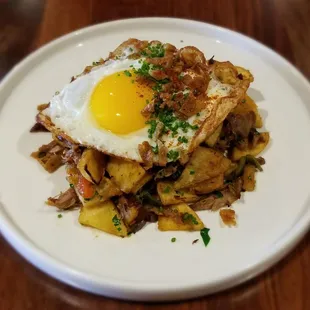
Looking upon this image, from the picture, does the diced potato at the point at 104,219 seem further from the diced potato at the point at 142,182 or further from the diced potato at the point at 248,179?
the diced potato at the point at 248,179

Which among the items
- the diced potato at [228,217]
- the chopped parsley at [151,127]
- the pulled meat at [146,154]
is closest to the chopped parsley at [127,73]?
the chopped parsley at [151,127]

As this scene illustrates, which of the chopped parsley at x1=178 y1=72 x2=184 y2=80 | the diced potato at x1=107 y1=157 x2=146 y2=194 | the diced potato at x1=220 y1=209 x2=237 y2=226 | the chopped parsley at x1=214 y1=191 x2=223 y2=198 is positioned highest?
the chopped parsley at x1=178 y1=72 x2=184 y2=80

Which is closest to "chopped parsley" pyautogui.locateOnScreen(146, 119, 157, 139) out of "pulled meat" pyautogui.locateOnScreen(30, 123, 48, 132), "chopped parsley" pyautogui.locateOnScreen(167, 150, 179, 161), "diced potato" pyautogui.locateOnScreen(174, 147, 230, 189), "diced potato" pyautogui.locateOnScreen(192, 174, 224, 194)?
"chopped parsley" pyautogui.locateOnScreen(167, 150, 179, 161)

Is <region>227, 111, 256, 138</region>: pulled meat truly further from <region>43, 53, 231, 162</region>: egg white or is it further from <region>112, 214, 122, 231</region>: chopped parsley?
<region>112, 214, 122, 231</region>: chopped parsley

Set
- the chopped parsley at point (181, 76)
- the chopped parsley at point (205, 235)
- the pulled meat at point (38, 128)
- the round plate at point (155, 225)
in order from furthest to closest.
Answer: the pulled meat at point (38, 128) < the chopped parsley at point (181, 76) < the chopped parsley at point (205, 235) < the round plate at point (155, 225)

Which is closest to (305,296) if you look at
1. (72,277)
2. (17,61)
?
(72,277)

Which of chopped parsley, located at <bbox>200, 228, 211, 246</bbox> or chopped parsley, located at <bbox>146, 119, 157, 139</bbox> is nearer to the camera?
chopped parsley, located at <bbox>200, 228, 211, 246</bbox>

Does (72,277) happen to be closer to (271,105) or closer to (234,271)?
(234,271)
